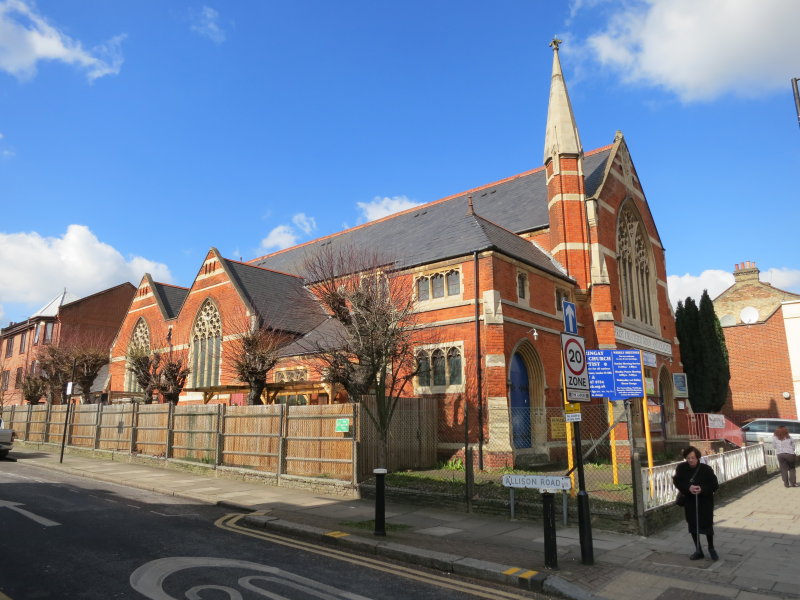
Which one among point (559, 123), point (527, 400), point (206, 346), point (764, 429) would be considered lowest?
point (764, 429)

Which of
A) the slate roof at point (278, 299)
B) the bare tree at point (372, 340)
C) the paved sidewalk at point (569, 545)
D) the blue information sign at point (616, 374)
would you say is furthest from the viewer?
the slate roof at point (278, 299)

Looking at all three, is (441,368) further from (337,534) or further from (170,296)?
(170,296)

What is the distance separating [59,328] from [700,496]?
163 ft

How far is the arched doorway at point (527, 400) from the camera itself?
60.7 feet

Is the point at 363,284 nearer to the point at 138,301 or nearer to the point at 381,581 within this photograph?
the point at 381,581

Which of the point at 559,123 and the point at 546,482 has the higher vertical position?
the point at 559,123

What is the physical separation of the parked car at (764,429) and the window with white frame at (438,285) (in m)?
17.5

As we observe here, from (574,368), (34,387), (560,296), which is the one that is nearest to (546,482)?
(574,368)

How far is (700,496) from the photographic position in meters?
8.50

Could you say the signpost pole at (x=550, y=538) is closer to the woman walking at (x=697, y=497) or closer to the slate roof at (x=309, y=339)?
the woman walking at (x=697, y=497)

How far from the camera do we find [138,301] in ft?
113

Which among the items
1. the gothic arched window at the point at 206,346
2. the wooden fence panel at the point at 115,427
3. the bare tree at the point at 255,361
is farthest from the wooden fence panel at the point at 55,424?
the bare tree at the point at 255,361

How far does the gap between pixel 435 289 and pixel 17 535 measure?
14235mm

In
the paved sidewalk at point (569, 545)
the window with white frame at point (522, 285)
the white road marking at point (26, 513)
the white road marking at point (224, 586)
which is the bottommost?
the paved sidewalk at point (569, 545)
